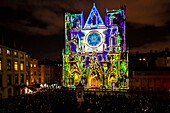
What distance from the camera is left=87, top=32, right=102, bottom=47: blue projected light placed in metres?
63.2

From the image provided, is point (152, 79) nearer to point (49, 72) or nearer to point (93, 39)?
point (93, 39)

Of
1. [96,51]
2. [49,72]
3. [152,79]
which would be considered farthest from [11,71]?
[49,72]

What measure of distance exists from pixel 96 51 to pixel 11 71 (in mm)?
25050

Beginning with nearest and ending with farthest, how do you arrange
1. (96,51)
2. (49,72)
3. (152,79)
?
(152,79) < (96,51) < (49,72)

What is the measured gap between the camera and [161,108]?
22594 millimetres

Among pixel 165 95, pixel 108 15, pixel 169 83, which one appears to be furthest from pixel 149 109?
pixel 108 15

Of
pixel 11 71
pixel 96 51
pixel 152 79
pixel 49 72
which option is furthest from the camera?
pixel 49 72

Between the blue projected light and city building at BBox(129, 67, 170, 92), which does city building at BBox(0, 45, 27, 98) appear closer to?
the blue projected light

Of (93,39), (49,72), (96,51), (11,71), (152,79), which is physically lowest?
(152,79)

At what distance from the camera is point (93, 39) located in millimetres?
63594

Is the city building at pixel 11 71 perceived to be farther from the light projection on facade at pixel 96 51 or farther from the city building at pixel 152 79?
the city building at pixel 152 79

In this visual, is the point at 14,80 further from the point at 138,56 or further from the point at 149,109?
the point at 138,56

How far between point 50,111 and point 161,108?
1113 cm

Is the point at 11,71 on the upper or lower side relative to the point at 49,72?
upper
